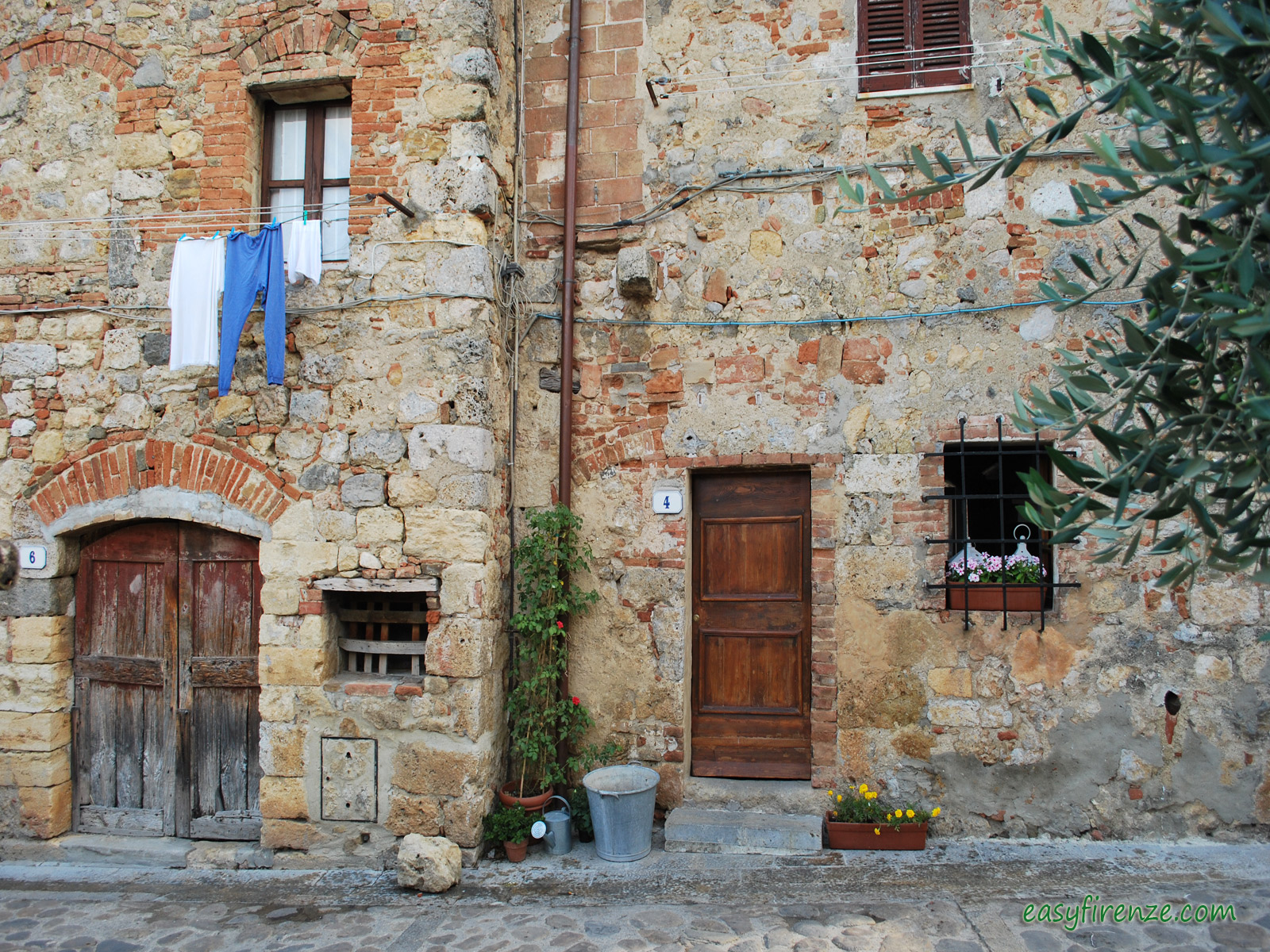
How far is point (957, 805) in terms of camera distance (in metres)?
4.86

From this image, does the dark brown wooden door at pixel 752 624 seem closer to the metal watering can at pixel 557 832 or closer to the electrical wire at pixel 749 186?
the metal watering can at pixel 557 832

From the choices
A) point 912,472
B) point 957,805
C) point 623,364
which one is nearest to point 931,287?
point 912,472

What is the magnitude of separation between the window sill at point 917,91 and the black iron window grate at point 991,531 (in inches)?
79.3

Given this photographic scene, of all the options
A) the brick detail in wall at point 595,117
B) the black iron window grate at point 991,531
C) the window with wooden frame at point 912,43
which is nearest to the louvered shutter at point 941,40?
the window with wooden frame at point 912,43

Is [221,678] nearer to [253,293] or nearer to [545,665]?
[545,665]

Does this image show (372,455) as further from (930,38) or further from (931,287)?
(930,38)

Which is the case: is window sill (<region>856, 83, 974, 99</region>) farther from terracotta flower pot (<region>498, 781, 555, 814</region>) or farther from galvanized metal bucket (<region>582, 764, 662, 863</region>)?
terracotta flower pot (<region>498, 781, 555, 814</region>)

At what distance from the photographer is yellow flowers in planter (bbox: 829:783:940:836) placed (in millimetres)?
4707

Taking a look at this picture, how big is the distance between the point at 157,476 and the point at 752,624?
3.77 m

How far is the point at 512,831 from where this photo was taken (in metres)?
4.77

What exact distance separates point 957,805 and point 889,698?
71 cm

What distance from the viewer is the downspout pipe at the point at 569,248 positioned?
523 centimetres

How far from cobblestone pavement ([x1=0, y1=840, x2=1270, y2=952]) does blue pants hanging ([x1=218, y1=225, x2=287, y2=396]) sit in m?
2.83


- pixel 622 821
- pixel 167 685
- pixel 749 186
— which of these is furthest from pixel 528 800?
pixel 749 186
